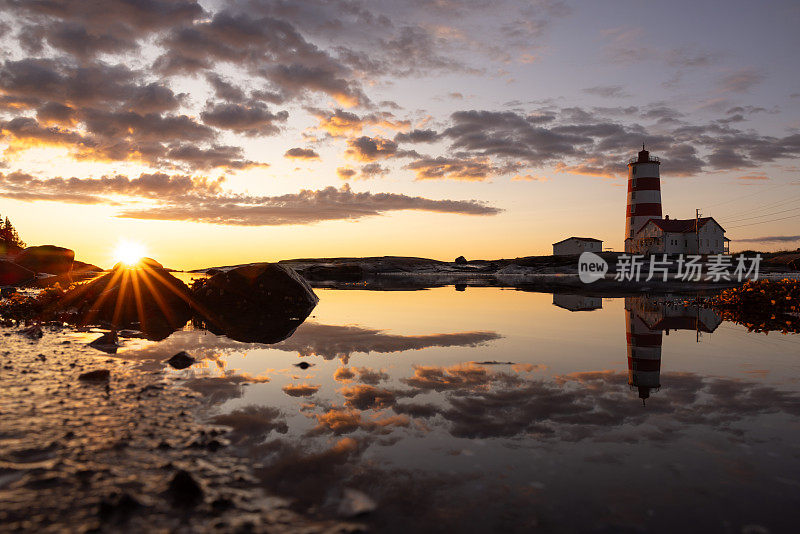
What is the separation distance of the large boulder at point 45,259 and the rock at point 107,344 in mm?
35551

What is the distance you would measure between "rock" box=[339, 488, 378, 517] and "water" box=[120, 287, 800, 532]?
47 millimetres

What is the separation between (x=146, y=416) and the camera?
4.77 m

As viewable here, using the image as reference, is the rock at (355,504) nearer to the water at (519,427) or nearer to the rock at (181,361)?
the water at (519,427)

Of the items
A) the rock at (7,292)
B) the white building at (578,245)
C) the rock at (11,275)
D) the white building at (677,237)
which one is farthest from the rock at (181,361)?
the white building at (578,245)

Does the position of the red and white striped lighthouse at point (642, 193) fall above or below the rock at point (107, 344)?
above

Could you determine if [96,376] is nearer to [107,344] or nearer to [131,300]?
[107,344]

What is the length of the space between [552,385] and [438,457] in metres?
2.95

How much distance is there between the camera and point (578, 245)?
3568 inches

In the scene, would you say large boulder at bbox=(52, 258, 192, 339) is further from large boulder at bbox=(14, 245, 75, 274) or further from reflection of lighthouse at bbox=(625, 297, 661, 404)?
large boulder at bbox=(14, 245, 75, 274)

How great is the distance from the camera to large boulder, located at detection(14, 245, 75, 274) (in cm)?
3738

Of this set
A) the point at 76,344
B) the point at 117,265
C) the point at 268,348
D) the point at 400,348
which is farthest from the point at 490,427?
the point at 117,265

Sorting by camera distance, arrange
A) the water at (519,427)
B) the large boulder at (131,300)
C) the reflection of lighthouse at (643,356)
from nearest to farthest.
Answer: the water at (519,427)
the reflection of lighthouse at (643,356)
the large boulder at (131,300)

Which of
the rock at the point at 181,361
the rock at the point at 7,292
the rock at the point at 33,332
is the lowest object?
the rock at the point at 7,292

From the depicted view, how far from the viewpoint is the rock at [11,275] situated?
1081 inches
